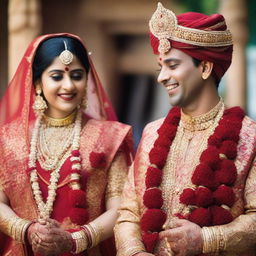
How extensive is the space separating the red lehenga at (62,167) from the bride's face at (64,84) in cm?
16

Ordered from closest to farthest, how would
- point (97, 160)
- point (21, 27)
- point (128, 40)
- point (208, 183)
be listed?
point (208, 183) → point (97, 160) → point (21, 27) → point (128, 40)

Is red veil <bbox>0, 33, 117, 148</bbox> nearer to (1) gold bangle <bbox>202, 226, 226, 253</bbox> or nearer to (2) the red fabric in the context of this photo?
(2) the red fabric

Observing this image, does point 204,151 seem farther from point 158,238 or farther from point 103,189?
point 103,189

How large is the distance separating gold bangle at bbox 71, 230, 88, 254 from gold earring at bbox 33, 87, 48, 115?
2.75 feet

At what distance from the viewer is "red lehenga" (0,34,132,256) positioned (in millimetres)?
5020

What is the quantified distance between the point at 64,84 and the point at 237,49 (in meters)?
4.67

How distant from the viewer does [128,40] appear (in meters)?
11.5

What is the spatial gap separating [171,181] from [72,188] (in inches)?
30.4

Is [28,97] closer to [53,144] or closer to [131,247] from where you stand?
[53,144]

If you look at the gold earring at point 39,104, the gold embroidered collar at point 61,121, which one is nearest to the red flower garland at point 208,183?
the gold embroidered collar at point 61,121

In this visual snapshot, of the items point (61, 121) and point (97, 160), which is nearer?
point (97, 160)

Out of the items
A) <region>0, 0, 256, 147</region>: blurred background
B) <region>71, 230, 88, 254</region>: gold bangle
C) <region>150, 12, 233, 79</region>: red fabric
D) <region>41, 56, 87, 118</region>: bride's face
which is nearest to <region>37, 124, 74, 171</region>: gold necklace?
<region>41, 56, 87, 118</region>: bride's face

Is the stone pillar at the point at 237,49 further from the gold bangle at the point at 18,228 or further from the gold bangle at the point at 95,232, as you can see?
the gold bangle at the point at 18,228

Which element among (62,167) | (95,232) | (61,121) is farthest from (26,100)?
(95,232)
